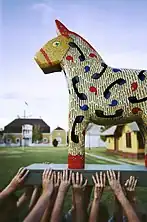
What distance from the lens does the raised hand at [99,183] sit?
65cm

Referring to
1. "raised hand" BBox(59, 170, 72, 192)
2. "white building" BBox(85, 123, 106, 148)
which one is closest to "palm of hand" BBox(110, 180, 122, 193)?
"raised hand" BBox(59, 170, 72, 192)

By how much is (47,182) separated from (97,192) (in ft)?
0.43

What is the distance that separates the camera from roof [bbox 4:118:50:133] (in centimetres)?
133

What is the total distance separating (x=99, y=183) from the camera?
0.65m

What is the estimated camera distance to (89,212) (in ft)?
2.16

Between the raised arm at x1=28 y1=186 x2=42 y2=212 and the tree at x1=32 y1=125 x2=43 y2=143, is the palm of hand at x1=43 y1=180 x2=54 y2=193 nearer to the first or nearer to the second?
the raised arm at x1=28 y1=186 x2=42 y2=212

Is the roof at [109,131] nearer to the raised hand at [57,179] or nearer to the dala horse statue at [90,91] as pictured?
the dala horse statue at [90,91]

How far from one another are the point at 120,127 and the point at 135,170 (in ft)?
2.12

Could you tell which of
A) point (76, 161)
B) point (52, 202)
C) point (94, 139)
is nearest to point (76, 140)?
point (76, 161)

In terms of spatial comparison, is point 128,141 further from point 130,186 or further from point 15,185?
point 15,185

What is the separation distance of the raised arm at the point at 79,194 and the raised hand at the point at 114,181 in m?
0.06

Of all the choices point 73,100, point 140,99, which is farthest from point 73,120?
point 140,99

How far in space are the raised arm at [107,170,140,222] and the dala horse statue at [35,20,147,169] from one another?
0.08m

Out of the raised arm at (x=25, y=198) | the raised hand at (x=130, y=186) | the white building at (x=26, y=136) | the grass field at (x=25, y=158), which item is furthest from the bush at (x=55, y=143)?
the raised hand at (x=130, y=186)
